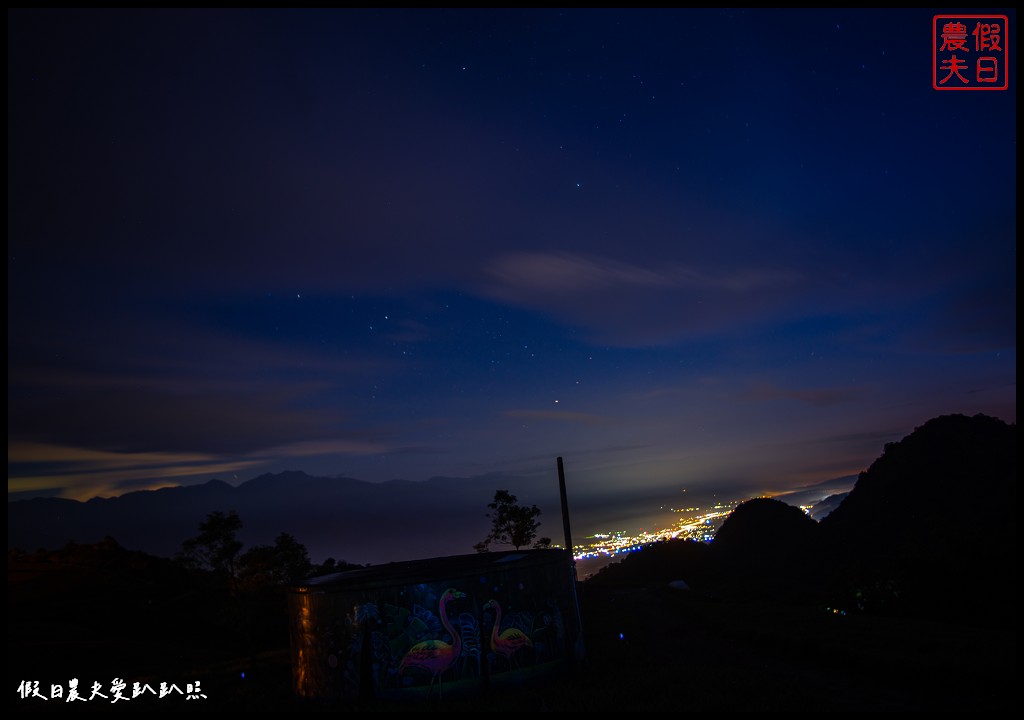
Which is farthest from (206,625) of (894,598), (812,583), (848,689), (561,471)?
(812,583)

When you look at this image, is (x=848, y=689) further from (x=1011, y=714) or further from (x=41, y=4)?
(x=41, y=4)

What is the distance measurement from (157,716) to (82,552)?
57.8 m

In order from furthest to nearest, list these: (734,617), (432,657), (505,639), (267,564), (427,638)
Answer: (267,564), (734,617), (505,639), (427,638), (432,657)

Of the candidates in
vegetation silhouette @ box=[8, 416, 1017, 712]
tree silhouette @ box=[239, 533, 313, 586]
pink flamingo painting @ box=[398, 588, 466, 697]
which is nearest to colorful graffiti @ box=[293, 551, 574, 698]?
pink flamingo painting @ box=[398, 588, 466, 697]

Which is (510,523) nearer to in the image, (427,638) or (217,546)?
(217,546)

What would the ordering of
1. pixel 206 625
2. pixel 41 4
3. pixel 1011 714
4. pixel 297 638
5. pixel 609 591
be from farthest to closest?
pixel 609 591 < pixel 206 625 < pixel 297 638 < pixel 1011 714 < pixel 41 4

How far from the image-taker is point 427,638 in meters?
15.9

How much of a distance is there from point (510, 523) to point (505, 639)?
3023 cm

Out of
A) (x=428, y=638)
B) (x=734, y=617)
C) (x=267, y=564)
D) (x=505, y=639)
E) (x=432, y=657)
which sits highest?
(x=428, y=638)

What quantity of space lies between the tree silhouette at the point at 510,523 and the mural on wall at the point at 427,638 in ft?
94.8

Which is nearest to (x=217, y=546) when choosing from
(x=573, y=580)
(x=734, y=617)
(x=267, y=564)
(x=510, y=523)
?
(x=267, y=564)

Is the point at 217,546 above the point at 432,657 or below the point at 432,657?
below

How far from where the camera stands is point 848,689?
14734mm

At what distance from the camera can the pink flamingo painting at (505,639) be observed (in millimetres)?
16266
